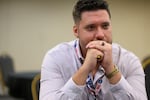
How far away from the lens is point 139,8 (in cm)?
756

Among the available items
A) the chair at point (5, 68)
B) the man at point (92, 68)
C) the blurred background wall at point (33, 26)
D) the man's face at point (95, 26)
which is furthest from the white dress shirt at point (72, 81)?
the blurred background wall at point (33, 26)

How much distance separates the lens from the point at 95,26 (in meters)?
1.61

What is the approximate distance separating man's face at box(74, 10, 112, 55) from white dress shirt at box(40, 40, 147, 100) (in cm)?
15

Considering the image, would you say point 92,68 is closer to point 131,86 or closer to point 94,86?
point 94,86

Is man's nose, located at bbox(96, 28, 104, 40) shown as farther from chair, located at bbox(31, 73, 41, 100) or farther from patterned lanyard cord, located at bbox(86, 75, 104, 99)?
chair, located at bbox(31, 73, 41, 100)

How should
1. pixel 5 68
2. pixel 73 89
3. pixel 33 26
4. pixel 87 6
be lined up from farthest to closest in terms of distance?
pixel 33 26 < pixel 5 68 < pixel 87 6 < pixel 73 89

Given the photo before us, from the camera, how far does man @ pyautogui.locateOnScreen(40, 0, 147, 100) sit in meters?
1.57

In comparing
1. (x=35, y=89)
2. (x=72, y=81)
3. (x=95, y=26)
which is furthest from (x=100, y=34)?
(x=35, y=89)

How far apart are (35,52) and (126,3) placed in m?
2.36

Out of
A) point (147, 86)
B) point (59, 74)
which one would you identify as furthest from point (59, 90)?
point (147, 86)

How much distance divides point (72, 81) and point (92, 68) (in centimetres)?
13

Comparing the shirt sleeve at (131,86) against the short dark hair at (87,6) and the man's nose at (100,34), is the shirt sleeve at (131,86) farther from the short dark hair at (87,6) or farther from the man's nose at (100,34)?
the short dark hair at (87,6)

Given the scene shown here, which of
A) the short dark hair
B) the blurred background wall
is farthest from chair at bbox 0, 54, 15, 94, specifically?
the short dark hair

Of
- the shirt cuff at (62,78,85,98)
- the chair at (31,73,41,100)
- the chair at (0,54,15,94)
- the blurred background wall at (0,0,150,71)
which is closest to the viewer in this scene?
the shirt cuff at (62,78,85,98)
